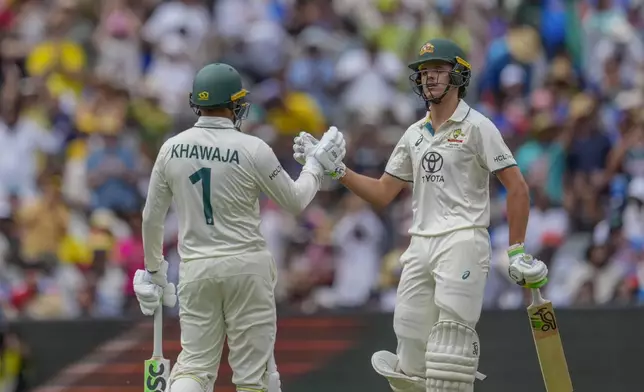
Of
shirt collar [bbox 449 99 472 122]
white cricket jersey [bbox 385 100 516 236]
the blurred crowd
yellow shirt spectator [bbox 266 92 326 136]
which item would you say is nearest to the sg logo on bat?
white cricket jersey [bbox 385 100 516 236]

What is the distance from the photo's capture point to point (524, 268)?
8461 millimetres

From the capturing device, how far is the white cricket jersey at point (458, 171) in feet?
28.2

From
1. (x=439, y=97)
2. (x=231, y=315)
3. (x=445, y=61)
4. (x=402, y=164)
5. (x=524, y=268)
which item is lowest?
(x=231, y=315)

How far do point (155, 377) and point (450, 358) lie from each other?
5.48ft

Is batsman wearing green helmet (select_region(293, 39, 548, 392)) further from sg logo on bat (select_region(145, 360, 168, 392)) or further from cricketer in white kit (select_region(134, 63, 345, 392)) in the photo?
sg logo on bat (select_region(145, 360, 168, 392))

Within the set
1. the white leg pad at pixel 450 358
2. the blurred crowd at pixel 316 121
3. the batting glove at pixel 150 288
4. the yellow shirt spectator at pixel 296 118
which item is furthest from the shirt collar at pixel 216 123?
the yellow shirt spectator at pixel 296 118

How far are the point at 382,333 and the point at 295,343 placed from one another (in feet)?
2.00

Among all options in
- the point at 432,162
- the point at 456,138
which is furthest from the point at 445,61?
the point at 432,162

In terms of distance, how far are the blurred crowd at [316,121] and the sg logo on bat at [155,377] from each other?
322 cm

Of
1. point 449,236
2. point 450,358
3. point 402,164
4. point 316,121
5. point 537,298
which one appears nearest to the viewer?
point 450,358

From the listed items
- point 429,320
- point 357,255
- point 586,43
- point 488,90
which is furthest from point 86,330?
point 586,43

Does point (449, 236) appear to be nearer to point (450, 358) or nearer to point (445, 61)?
point (450, 358)

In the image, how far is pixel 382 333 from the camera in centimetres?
1101

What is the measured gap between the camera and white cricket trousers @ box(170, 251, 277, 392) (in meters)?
8.55
